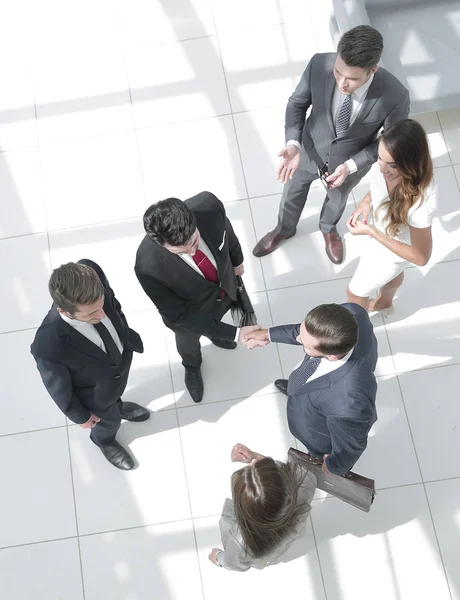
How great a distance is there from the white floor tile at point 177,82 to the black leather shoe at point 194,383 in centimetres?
189

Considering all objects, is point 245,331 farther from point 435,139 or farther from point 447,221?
point 435,139

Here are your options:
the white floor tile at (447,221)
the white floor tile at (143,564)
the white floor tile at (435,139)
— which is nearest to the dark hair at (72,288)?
the white floor tile at (143,564)

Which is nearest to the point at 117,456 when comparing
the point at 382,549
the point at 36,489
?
the point at 36,489

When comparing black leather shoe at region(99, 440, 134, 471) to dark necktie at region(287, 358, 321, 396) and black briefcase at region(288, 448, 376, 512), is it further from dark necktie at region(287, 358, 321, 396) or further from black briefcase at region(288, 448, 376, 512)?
Answer: dark necktie at region(287, 358, 321, 396)

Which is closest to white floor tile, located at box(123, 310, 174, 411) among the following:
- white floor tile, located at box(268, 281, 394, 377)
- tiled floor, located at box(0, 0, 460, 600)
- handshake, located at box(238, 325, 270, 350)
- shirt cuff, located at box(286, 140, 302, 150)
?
tiled floor, located at box(0, 0, 460, 600)

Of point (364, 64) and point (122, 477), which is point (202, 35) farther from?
point (122, 477)

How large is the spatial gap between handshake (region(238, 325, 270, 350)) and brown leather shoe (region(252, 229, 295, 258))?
0.97 m

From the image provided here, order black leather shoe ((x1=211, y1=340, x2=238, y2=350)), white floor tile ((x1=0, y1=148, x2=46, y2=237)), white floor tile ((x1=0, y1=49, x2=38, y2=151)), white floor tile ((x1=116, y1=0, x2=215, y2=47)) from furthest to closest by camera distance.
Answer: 1. white floor tile ((x1=116, y1=0, x2=215, y2=47))
2. white floor tile ((x1=0, y1=49, x2=38, y2=151))
3. white floor tile ((x1=0, y1=148, x2=46, y2=237))
4. black leather shoe ((x1=211, y1=340, x2=238, y2=350))

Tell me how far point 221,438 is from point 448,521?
1.37 meters

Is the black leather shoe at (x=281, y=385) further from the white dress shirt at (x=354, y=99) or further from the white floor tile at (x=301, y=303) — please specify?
the white dress shirt at (x=354, y=99)

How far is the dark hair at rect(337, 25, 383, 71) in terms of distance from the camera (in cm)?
279

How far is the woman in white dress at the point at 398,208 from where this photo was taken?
2688mm

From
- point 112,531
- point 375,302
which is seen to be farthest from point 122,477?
point 375,302

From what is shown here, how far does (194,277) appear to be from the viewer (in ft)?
9.59
